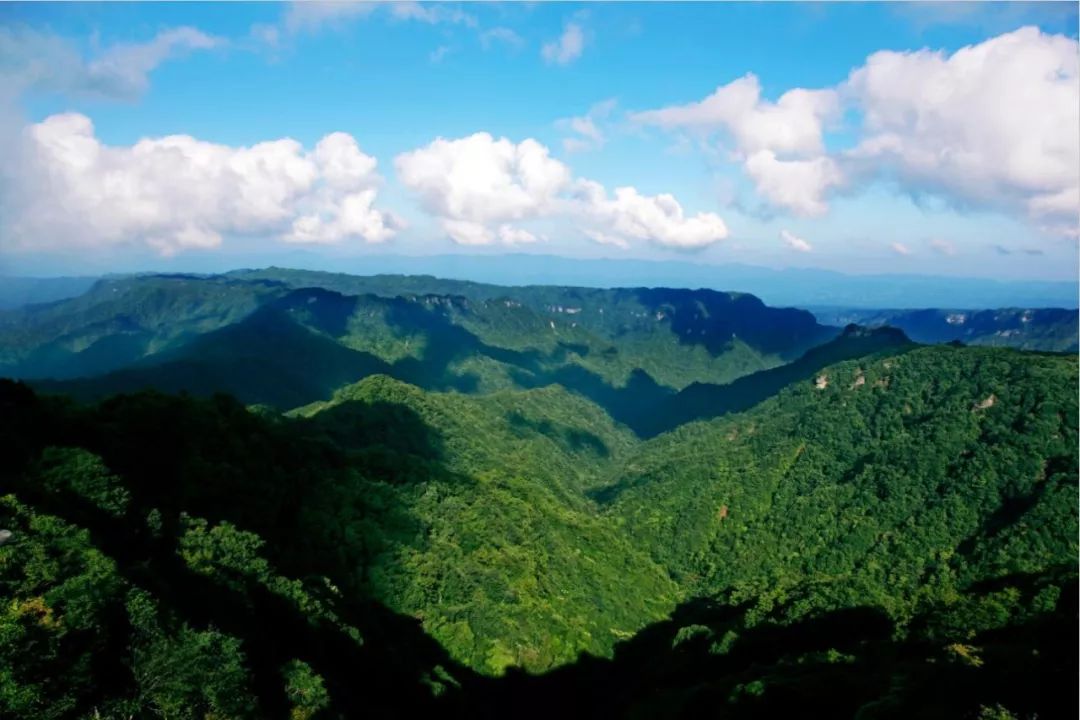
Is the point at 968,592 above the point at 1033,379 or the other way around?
the other way around

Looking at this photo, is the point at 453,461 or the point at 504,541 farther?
the point at 453,461

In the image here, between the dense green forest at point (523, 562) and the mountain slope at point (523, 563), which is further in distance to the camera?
the mountain slope at point (523, 563)

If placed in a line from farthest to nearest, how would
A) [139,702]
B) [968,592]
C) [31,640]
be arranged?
1. [968,592]
2. [139,702]
3. [31,640]

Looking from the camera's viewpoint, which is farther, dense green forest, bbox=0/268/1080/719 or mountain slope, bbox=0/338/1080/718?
mountain slope, bbox=0/338/1080/718

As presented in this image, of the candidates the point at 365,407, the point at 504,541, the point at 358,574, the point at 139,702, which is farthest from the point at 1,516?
the point at 365,407

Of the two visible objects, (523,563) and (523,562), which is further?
(523,562)

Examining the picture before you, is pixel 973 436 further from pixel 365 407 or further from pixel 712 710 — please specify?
pixel 365 407

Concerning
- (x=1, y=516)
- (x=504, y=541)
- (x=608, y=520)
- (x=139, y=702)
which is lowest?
(x=608, y=520)

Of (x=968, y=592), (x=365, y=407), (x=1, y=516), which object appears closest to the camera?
(x=1, y=516)
